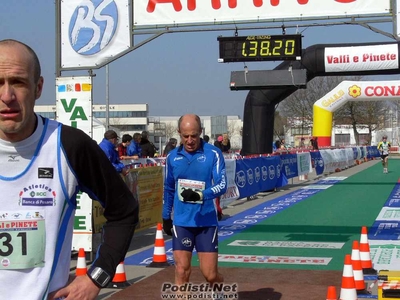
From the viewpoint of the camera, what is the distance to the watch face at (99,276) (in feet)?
8.57

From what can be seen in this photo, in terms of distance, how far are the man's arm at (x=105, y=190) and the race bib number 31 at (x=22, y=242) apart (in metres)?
0.22

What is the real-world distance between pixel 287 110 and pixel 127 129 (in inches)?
2468

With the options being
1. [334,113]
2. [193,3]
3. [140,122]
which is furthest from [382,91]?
[140,122]

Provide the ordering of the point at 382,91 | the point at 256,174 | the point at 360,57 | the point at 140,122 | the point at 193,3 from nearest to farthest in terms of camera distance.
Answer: the point at 193,3 → the point at 256,174 → the point at 360,57 → the point at 382,91 → the point at 140,122

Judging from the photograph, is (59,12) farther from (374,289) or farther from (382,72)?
(382,72)

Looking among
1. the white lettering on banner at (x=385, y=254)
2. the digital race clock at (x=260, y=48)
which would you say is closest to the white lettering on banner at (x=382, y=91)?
the digital race clock at (x=260, y=48)

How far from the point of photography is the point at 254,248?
11.9 m

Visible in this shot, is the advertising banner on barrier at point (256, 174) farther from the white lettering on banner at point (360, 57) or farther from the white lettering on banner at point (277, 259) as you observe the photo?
the white lettering on banner at point (277, 259)

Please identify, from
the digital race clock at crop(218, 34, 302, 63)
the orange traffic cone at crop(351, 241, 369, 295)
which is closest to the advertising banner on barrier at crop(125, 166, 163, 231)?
the digital race clock at crop(218, 34, 302, 63)

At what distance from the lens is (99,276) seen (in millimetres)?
2627

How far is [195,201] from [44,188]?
420cm

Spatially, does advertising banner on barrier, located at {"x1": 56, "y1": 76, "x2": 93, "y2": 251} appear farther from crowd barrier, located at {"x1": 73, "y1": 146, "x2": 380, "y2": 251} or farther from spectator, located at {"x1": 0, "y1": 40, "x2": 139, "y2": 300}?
spectator, located at {"x1": 0, "y1": 40, "x2": 139, "y2": 300}

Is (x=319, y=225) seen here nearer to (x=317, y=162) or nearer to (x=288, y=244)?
(x=288, y=244)

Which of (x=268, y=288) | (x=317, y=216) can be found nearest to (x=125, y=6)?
(x=268, y=288)
